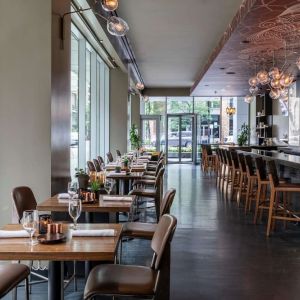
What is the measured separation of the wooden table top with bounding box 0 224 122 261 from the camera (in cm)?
215

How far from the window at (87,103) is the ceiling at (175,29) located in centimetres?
109

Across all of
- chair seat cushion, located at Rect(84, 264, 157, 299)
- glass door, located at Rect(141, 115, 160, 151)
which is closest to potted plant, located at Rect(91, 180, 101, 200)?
chair seat cushion, located at Rect(84, 264, 157, 299)

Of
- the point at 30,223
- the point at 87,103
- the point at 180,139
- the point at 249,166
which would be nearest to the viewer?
the point at 30,223

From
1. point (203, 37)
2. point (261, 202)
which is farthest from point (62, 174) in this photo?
point (203, 37)

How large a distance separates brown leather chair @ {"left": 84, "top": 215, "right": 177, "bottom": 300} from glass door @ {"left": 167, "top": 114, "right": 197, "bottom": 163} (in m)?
17.7

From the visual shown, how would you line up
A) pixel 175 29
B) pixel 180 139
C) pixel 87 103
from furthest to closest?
pixel 180 139 → pixel 87 103 → pixel 175 29

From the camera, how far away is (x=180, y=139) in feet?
66.9

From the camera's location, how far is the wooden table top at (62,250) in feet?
7.06

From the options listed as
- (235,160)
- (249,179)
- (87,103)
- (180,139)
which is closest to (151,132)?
(180,139)

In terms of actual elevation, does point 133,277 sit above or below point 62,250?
below

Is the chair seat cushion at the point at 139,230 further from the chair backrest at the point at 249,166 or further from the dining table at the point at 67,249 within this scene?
the chair backrest at the point at 249,166

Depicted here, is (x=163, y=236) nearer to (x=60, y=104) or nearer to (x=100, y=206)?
(x=100, y=206)

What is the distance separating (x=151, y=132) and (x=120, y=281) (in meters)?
17.8

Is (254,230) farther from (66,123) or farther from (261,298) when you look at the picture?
(66,123)
